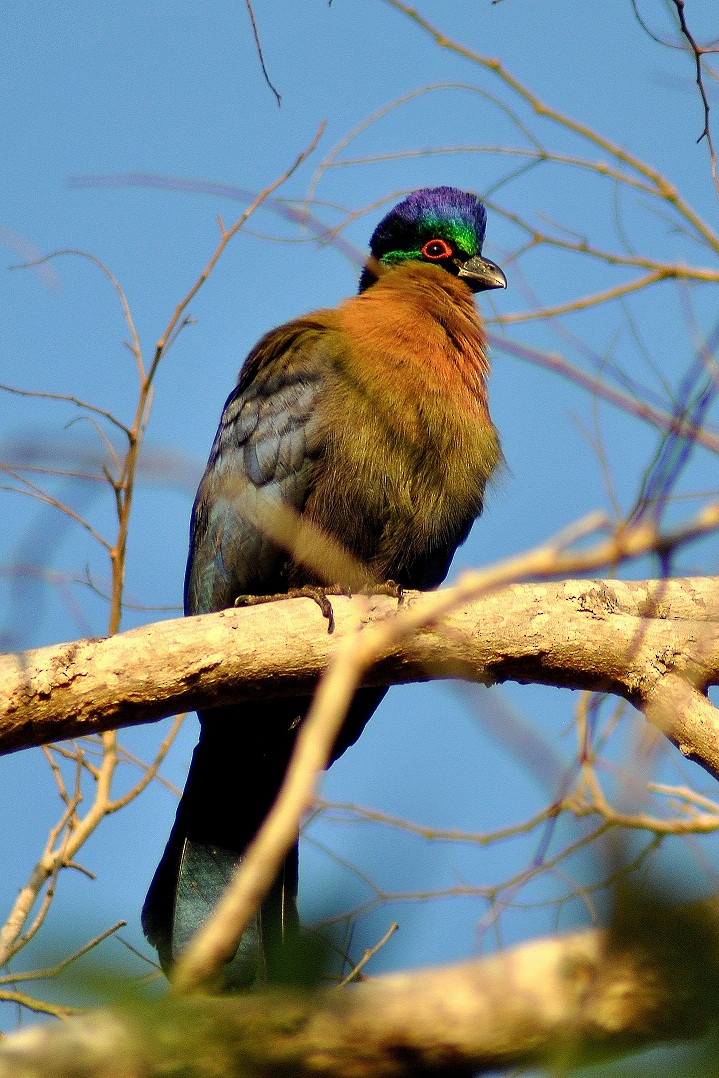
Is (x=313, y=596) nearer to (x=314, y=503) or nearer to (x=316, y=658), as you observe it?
(x=316, y=658)

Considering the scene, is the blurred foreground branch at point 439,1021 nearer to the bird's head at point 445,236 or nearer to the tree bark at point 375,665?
the tree bark at point 375,665

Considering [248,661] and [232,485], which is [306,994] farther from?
[232,485]

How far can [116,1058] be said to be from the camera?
3.25 feet

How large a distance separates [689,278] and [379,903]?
11.7 ft

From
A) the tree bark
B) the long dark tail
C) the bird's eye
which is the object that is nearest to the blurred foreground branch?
the tree bark

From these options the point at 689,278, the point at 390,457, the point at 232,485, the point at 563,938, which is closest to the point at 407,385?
the point at 390,457

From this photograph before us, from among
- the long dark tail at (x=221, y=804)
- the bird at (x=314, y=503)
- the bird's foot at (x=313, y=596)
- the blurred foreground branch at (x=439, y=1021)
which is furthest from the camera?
the bird at (x=314, y=503)

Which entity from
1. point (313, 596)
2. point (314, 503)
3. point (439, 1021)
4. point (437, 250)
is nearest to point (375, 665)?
point (313, 596)

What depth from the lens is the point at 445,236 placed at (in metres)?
5.37

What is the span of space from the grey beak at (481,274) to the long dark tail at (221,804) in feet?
6.92

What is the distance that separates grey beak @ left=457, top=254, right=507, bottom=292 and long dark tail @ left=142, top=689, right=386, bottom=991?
2.11 m

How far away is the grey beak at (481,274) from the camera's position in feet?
17.3

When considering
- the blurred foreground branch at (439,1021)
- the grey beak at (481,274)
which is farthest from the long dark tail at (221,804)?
the blurred foreground branch at (439,1021)

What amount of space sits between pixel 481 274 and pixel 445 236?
28 centimetres
